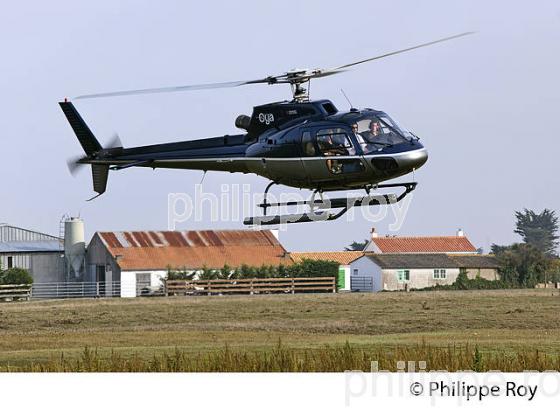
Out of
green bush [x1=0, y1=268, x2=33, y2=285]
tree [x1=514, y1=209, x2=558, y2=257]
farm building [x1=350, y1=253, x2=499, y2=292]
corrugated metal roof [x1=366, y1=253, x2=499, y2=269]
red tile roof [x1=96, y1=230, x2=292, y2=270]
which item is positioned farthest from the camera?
tree [x1=514, y1=209, x2=558, y2=257]

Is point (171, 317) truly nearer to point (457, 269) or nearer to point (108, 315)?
point (108, 315)

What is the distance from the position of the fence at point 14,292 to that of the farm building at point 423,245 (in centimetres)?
3849

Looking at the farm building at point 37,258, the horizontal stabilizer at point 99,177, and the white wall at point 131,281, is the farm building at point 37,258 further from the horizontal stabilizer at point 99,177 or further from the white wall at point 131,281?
the horizontal stabilizer at point 99,177

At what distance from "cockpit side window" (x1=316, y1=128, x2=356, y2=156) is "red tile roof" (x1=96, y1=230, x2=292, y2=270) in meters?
49.8

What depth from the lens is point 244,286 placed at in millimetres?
75062

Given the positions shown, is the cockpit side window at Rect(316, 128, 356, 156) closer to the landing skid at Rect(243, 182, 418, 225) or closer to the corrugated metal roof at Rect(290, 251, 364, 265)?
the landing skid at Rect(243, 182, 418, 225)

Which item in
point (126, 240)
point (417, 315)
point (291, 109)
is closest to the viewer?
point (291, 109)

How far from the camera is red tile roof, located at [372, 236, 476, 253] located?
101750mm

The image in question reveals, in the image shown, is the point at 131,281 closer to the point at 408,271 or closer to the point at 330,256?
the point at 408,271

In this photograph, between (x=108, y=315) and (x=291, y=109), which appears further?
(x=108, y=315)

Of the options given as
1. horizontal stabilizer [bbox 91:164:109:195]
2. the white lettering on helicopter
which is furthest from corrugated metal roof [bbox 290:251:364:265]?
the white lettering on helicopter
